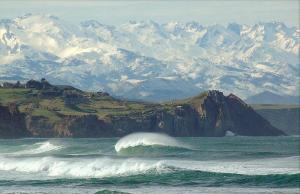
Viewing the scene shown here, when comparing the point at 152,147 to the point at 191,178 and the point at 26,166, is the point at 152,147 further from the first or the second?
the point at 191,178

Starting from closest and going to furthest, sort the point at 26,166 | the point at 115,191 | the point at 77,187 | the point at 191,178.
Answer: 1. the point at 115,191
2. the point at 77,187
3. the point at 191,178
4. the point at 26,166

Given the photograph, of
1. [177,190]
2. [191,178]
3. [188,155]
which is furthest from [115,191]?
[188,155]

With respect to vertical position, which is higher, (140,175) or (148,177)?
(140,175)

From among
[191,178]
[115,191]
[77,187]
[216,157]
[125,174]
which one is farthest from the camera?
[216,157]

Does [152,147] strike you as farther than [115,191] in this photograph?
Yes

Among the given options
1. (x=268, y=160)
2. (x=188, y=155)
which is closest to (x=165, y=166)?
(x=268, y=160)

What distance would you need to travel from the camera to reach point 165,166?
121562 millimetres

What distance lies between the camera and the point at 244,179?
106312mm

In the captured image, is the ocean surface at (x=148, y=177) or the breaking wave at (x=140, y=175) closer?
the ocean surface at (x=148, y=177)

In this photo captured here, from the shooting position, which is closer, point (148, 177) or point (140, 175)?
point (148, 177)

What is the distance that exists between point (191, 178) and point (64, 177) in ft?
53.6

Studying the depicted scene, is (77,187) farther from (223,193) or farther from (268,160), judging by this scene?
(268,160)

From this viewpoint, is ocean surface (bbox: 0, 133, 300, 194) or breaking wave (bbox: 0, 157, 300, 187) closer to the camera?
ocean surface (bbox: 0, 133, 300, 194)

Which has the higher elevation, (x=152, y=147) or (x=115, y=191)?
(x=152, y=147)
